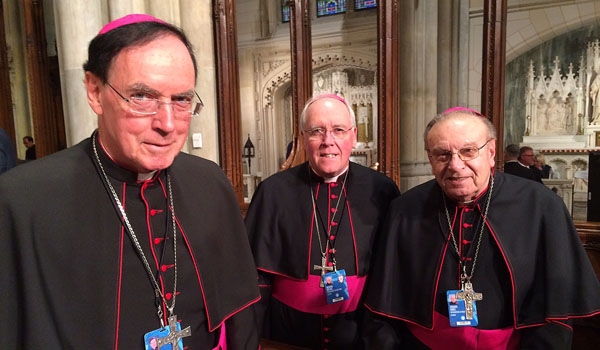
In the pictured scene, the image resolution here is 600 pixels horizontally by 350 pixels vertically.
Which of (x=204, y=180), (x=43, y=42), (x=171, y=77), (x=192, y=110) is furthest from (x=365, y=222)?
(x=43, y=42)

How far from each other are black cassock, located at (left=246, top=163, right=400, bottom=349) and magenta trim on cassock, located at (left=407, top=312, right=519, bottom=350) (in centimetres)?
47

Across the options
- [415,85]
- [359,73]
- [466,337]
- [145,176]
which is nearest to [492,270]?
[466,337]

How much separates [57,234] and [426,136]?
1.50 m

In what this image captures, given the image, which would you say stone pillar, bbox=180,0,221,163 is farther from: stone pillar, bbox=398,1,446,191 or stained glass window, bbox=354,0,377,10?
stained glass window, bbox=354,0,377,10

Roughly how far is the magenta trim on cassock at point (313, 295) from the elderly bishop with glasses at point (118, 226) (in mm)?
813

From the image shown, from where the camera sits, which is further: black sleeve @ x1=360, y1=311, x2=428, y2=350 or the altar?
the altar

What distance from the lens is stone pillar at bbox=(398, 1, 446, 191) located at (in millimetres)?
6406

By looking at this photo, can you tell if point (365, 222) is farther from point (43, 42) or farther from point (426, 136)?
point (43, 42)

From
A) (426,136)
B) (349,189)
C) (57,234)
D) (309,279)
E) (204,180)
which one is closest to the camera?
(57,234)

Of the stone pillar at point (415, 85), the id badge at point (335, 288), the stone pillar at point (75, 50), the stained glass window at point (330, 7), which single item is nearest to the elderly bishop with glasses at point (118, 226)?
the id badge at point (335, 288)

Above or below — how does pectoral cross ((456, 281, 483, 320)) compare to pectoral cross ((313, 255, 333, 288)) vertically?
above

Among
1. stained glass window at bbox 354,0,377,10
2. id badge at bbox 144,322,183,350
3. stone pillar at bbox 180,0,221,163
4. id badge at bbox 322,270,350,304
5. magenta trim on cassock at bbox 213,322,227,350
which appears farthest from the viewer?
stained glass window at bbox 354,0,377,10

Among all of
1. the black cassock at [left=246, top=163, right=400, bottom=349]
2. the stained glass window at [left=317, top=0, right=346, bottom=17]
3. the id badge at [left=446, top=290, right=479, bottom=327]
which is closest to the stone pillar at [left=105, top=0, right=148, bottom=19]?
the black cassock at [left=246, top=163, right=400, bottom=349]

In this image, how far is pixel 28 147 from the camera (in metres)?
6.89
